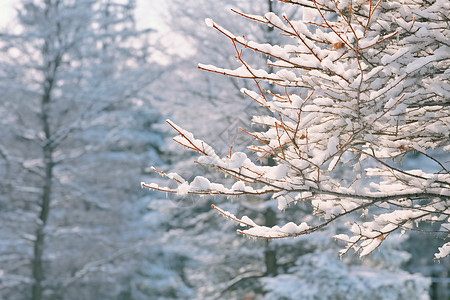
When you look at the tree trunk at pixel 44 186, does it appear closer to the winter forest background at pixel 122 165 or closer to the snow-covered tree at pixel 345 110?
the winter forest background at pixel 122 165

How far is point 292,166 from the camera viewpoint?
7.57ft

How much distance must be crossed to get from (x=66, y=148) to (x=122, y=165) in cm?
148

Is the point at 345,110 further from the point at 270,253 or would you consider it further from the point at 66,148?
the point at 66,148

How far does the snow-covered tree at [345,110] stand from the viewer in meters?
2.24

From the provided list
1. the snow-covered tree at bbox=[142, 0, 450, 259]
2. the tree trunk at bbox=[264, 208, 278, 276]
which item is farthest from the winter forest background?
the snow-covered tree at bbox=[142, 0, 450, 259]

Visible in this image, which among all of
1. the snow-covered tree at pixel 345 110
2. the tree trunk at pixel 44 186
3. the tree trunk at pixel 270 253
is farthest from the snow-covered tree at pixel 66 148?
the snow-covered tree at pixel 345 110

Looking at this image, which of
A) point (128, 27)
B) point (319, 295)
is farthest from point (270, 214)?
point (128, 27)

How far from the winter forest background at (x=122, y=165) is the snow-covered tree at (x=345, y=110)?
4.02 m

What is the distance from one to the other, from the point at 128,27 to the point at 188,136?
375 inches

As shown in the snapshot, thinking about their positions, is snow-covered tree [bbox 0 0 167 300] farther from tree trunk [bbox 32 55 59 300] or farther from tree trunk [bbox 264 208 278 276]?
tree trunk [bbox 264 208 278 276]

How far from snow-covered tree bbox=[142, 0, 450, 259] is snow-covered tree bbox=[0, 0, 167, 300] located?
26.0 feet

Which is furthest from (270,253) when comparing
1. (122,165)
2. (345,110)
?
(345,110)

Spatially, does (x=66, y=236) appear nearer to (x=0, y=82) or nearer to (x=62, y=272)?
(x=62, y=272)

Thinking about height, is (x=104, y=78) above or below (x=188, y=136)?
above
